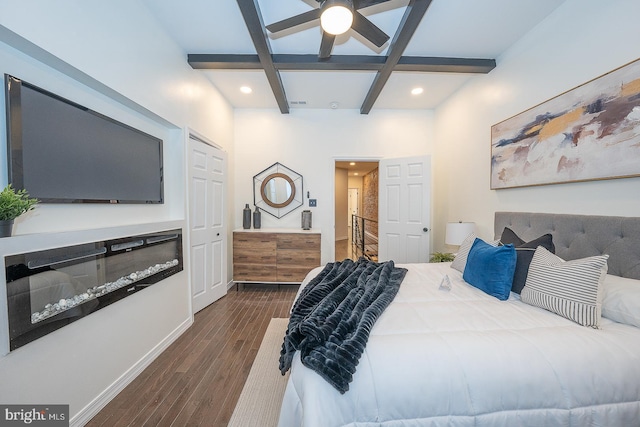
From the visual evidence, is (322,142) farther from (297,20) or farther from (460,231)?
(460,231)

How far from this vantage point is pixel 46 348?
46.1 inches

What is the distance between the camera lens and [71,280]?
133cm

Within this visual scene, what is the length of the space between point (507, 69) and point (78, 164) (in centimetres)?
374

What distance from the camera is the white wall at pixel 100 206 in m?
1.12

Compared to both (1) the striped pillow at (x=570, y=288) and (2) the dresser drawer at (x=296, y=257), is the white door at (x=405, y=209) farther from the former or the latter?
(1) the striped pillow at (x=570, y=288)

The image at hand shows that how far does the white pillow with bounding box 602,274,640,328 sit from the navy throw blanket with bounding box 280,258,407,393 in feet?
3.41

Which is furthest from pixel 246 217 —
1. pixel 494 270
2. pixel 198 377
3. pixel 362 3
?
pixel 494 270

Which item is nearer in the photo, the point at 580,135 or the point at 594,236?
the point at 594,236

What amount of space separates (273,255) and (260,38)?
2.56 meters

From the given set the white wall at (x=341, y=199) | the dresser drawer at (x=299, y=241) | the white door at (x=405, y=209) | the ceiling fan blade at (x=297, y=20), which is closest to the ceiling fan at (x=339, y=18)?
the ceiling fan blade at (x=297, y=20)

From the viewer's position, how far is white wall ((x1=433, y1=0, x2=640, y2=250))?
57.9 inches

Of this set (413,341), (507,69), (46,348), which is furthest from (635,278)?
(46,348)

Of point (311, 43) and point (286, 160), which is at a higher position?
point (311, 43)

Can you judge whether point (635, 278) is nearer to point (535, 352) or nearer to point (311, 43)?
point (535, 352)
